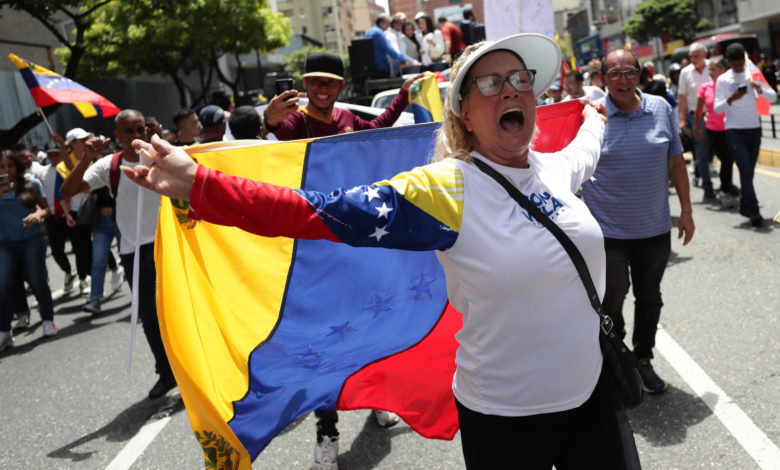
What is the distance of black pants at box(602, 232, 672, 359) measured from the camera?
4.57m

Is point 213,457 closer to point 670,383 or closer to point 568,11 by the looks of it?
point 670,383

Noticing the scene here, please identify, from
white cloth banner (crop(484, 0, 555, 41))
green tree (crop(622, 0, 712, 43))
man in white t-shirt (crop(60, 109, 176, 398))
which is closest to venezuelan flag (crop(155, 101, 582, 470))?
man in white t-shirt (crop(60, 109, 176, 398))

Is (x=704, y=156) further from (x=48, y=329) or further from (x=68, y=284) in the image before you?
(x=68, y=284)

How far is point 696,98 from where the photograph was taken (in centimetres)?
1147

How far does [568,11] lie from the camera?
147875 millimetres

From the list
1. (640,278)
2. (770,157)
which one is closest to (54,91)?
(640,278)

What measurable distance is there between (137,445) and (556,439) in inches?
134

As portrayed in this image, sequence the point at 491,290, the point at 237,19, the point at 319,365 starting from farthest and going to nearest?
the point at 237,19
the point at 319,365
the point at 491,290

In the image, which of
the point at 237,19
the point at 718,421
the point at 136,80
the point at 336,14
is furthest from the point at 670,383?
the point at 336,14

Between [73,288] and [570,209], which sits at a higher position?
[570,209]

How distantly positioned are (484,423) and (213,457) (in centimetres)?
101

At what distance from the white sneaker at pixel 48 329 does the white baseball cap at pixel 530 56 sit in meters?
7.20

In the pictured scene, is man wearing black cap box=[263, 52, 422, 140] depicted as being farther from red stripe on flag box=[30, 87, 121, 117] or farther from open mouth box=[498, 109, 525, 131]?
red stripe on flag box=[30, 87, 121, 117]

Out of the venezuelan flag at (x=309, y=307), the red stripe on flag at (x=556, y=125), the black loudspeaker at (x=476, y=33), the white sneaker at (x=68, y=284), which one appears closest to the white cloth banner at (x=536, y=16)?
the red stripe on flag at (x=556, y=125)
